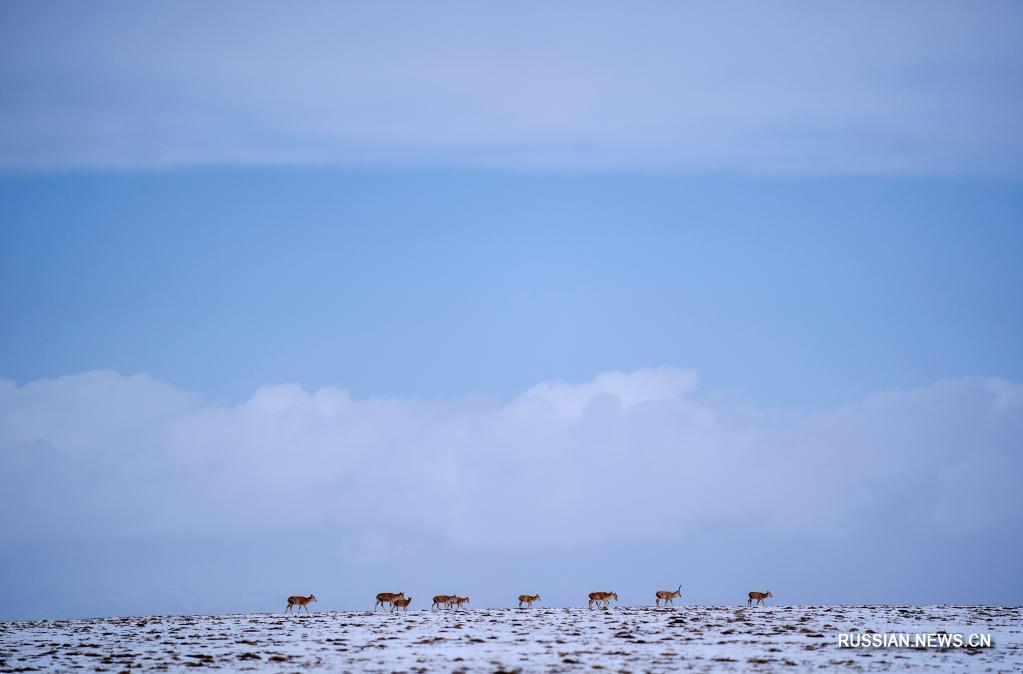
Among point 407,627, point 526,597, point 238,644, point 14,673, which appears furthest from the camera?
point 526,597

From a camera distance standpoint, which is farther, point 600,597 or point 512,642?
point 600,597

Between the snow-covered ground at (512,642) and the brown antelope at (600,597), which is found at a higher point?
the brown antelope at (600,597)

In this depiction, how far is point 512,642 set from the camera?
52875mm

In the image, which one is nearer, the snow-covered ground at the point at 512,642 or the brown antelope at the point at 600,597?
the snow-covered ground at the point at 512,642

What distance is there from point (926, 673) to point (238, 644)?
109 ft

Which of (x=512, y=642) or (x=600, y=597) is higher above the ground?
(x=600, y=597)

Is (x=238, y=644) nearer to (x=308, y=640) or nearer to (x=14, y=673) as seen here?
(x=308, y=640)

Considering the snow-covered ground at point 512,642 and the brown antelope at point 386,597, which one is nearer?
the snow-covered ground at point 512,642

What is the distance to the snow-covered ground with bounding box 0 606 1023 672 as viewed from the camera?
47.3 metres

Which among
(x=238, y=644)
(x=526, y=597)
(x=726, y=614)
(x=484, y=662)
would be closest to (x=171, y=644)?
(x=238, y=644)

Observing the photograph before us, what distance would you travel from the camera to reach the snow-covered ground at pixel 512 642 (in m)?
47.3

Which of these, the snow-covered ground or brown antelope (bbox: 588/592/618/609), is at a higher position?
brown antelope (bbox: 588/592/618/609)

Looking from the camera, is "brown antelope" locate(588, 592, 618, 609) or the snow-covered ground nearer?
the snow-covered ground

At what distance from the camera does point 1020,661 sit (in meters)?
49.2
